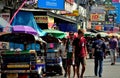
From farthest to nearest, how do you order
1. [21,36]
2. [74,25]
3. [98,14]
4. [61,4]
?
1. [98,14]
2. [74,25]
3. [61,4]
4. [21,36]

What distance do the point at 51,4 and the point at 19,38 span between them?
18.7m

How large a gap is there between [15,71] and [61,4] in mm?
22865

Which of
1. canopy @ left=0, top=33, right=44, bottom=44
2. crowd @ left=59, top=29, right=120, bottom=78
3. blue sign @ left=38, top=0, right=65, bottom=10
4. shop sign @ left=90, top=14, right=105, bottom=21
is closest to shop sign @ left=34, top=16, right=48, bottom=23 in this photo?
blue sign @ left=38, top=0, right=65, bottom=10

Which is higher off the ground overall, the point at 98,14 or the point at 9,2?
the point at 9,2

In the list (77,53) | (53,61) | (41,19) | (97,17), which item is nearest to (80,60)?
(77,53)

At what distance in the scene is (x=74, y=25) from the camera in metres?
41.9

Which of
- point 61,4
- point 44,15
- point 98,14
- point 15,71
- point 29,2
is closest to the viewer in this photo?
point 15,71

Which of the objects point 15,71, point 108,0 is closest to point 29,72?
point 15,71

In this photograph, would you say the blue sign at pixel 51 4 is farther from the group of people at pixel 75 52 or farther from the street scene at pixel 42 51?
the group of people at pixel 75 52

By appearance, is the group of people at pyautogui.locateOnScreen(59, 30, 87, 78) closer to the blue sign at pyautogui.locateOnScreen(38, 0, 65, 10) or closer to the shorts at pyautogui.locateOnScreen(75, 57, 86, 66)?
the shorts at pyautogui.locateOnScreen(75, 57, 86, 66)

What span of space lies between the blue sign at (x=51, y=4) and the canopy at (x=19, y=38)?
17.0 meters

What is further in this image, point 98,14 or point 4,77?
point 98,14

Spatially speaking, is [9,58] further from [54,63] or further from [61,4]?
[61,4]

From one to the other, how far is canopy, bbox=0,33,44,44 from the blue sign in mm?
16975
